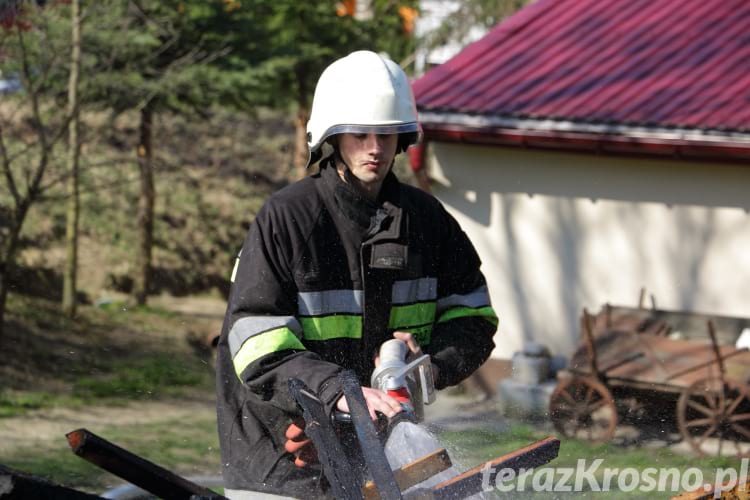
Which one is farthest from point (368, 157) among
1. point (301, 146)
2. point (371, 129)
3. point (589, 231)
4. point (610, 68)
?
point (301, 146)

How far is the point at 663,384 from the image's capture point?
382 inches

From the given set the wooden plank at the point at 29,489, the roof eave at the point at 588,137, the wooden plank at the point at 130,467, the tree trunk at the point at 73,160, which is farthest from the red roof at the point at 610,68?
the wooden plank at the point at 29,489

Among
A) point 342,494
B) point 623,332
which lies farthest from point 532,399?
point 342,494

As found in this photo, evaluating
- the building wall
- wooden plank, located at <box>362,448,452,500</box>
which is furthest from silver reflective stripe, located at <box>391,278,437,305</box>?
the building wall

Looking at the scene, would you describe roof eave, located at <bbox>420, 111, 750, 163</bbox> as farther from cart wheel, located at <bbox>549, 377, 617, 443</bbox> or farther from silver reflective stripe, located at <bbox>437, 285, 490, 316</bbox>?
silver reflective stripe, located at <bbox>437, 285, 490, 316</bbox>

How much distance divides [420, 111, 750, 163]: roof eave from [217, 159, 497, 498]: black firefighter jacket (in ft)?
23.6

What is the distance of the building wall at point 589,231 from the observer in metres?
11.0

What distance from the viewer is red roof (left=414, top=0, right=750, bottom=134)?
10820mm

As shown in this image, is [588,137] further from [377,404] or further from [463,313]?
[377,404]

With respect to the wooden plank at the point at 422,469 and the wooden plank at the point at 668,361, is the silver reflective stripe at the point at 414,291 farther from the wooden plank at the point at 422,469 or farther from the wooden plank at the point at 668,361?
the wooden plank at the point at 668,361

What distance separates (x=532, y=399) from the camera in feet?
35.9

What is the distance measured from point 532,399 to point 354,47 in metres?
8.77

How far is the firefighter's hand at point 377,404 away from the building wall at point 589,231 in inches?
330

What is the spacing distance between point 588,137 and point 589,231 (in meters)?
1.14
